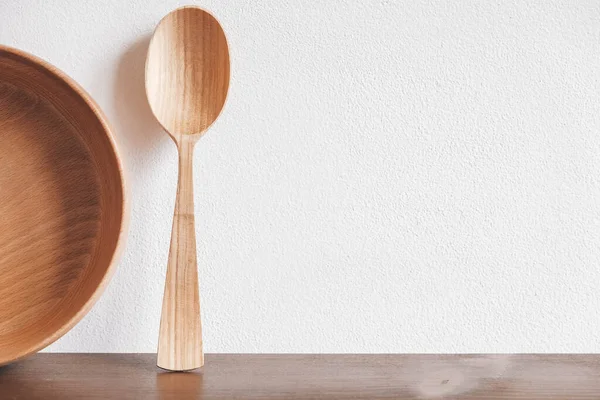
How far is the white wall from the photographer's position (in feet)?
2.20

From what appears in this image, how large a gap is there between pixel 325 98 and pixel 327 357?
31 cm

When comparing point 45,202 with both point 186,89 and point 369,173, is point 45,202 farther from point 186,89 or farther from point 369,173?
point 369,173

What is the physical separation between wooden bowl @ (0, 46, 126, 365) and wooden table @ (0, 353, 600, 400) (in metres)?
0.08

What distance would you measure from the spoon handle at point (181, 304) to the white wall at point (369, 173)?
0.06m

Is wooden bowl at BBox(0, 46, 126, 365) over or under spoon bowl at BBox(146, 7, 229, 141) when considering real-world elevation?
under

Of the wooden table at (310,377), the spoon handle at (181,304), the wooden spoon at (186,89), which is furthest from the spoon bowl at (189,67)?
the wooden table at (310,377)

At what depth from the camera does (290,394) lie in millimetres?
546

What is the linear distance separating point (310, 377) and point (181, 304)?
6.2 inches

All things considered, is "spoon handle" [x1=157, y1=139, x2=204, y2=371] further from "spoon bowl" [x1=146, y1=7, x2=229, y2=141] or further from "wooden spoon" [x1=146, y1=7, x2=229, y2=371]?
"spoon bowl" [x1=146, y1=7, x2=229, y2=141]

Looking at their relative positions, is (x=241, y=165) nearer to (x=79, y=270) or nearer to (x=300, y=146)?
(x=300, y=146)

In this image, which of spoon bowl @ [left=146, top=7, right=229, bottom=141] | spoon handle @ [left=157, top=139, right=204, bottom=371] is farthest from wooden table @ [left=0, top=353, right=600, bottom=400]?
spoon bowl @ [left=146, top=7, right=229, bottom=141]

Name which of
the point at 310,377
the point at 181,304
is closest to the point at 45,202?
the point at 181,304

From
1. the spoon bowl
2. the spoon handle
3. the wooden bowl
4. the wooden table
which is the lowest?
the wooden table

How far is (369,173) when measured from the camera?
67 centimetres
